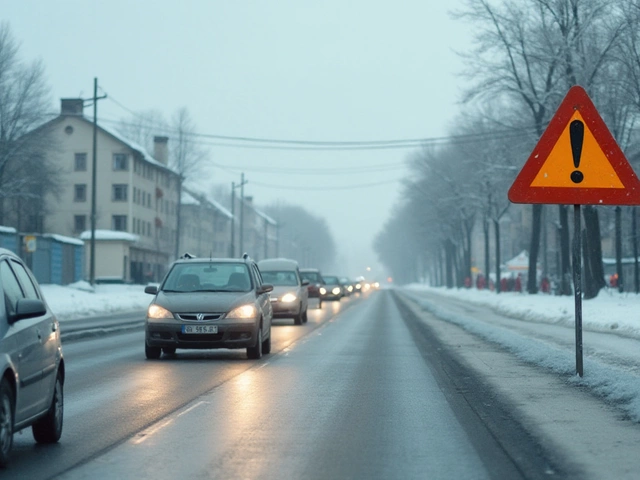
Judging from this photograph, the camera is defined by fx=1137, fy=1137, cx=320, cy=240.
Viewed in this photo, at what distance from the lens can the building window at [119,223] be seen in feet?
308

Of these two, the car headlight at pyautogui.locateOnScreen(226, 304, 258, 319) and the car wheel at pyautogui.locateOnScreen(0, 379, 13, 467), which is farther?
the car headlight at pyautogui.locateOnScreen(226, 304, 258, 319)

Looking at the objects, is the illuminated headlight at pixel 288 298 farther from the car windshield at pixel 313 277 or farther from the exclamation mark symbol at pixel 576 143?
the exclamation mark symbol at pixel 576 143

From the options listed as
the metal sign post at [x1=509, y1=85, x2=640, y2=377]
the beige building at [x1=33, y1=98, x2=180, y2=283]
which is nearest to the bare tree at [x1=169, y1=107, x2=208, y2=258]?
the beige building at [x1=33, y1=98, x2=180, y2=283]

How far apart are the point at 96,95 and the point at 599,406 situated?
43804 millimetres

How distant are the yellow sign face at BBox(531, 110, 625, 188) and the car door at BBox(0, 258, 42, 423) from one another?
6035 mm

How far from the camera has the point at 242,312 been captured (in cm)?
1781

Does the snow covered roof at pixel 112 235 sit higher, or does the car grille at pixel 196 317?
the snow covered roof at pixel 112 235

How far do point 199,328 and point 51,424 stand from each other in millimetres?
8893

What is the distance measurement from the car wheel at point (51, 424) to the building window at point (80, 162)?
280 feet

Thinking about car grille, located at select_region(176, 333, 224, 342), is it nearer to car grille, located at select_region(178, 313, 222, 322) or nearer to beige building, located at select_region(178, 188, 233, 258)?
car grille, located at select_region(178, 313, 222, 322)

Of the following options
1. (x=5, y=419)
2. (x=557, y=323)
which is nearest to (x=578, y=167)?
(x=5, y=419)

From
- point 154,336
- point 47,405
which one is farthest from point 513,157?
point 47,405

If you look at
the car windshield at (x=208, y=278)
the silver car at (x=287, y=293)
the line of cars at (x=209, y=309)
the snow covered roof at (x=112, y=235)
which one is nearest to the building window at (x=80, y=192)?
the snow covered roof at (x=112, y=235)

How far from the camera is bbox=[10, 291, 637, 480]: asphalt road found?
7.69 meters
